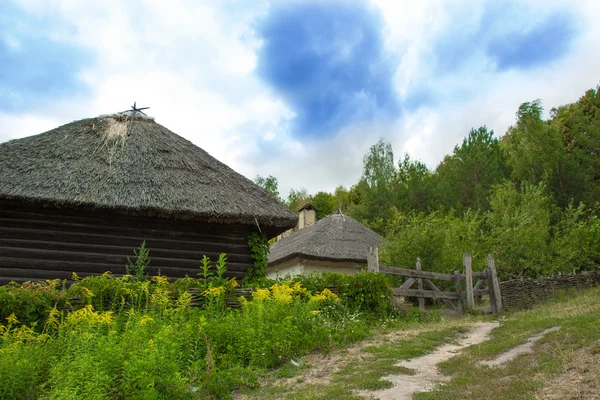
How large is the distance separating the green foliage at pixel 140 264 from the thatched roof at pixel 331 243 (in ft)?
34.8

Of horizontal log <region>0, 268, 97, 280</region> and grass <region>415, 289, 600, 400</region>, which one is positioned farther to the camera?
horizontal log <region>0, 268, 97, 280</region>

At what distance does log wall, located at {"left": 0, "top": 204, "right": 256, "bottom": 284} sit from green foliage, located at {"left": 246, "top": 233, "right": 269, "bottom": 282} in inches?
5.8

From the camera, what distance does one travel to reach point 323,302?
995 centimetres

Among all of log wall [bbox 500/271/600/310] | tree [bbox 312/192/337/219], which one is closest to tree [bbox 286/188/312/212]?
tree [bbox 312/192/337/219]

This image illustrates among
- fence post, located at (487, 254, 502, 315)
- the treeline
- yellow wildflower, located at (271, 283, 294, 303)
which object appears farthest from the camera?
the treeline

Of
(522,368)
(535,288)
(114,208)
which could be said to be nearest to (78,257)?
(114,208)

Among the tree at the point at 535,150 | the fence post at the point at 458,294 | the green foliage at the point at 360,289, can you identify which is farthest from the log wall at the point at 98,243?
the tree at the point at 535,150

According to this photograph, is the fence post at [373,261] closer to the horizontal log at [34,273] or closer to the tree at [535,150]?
the horizontal log at [34,273]

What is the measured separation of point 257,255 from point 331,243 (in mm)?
10223

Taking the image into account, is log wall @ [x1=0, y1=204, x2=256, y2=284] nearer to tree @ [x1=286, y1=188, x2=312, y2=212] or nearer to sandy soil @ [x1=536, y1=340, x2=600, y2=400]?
sandy soil @ [x1=536, y1=340, x2=600, y2=400]

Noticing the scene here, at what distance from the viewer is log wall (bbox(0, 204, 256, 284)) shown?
11258 mm

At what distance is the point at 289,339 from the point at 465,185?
931 inches

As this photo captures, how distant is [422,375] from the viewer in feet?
20.0

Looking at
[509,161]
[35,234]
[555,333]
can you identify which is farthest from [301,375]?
[509,161]
